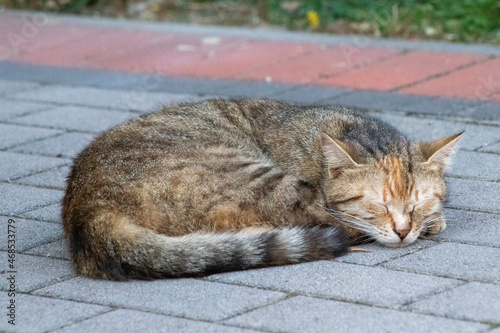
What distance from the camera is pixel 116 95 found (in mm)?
6461

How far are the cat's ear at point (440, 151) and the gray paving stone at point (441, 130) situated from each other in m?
1.19

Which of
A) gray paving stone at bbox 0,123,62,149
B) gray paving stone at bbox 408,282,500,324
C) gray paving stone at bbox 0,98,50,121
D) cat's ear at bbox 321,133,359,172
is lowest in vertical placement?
gray paving stone at bbox 0,98,50,121

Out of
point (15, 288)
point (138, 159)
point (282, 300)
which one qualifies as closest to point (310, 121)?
point (138, 159)

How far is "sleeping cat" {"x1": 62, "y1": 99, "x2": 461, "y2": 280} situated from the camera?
342 cm

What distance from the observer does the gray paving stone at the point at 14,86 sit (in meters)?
6.75

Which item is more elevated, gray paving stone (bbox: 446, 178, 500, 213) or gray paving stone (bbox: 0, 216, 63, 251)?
gray paving stone (bbox: 446, 178, 500, 213)

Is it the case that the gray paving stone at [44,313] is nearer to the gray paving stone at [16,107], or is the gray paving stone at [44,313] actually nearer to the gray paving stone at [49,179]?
the gray paving stone at [49,179]

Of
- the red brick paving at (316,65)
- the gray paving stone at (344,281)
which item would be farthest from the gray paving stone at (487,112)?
the gray paving stone at (344,281)

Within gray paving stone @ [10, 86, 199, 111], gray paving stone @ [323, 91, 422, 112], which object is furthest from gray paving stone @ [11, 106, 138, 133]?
gray paving stone @ [323, 91, 422, 112]

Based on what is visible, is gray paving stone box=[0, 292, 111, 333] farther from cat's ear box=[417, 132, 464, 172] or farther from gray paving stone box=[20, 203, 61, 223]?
cat's ear box=[417, 132, 464, 172]

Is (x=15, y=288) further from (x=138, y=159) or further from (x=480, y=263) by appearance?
(x=480, y=263)

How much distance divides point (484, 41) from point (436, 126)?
2.11 m

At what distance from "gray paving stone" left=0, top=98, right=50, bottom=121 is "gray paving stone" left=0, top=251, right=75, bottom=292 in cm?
255

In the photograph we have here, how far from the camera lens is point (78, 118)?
6016 mm
